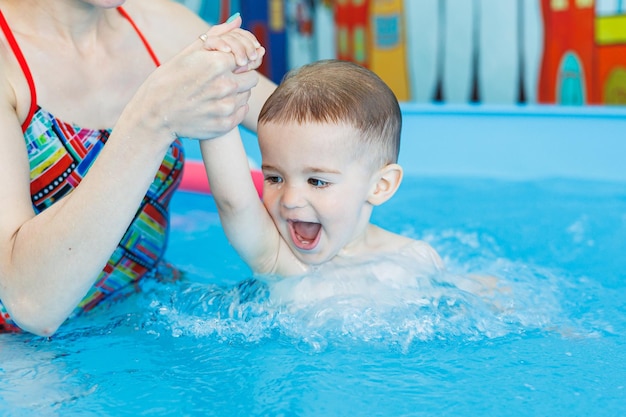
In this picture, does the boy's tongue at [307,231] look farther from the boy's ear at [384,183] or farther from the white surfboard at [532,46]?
the white surfboard at [532,46]

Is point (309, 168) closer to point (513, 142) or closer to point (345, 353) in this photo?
point (345, 353)

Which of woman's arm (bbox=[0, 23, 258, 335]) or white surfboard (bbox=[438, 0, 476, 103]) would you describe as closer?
woman's arm (bbox=[0, 23, 258, 335])

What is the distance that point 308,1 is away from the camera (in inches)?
215

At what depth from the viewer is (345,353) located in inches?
71.9

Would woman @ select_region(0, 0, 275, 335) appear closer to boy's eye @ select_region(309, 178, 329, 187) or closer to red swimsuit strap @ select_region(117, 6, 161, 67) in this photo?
red swimsuit strap @ select_region(117, 6, 161, 67)

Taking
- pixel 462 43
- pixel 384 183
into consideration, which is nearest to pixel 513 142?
pixel 462 43

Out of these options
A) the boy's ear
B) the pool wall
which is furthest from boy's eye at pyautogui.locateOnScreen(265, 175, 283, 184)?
the pool wall

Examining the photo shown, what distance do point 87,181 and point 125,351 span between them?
1.76 feet

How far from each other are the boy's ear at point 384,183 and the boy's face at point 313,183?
2 cm

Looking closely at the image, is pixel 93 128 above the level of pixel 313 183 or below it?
above

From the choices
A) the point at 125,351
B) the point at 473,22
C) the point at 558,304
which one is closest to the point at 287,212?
the point at 125,351

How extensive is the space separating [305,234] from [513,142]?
6.69 ft

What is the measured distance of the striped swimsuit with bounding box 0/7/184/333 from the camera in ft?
6.19

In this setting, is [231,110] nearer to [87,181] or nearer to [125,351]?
[87,181]
